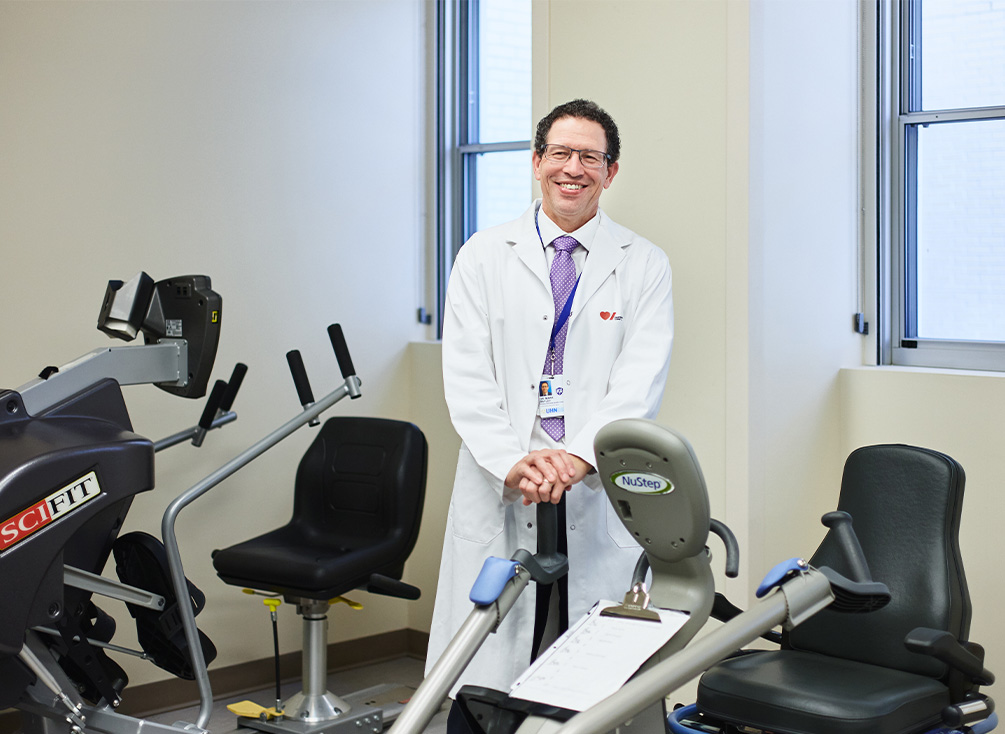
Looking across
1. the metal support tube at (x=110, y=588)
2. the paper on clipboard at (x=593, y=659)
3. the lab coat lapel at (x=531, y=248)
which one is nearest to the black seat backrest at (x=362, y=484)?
the metal support tube at (x=110, y=588)

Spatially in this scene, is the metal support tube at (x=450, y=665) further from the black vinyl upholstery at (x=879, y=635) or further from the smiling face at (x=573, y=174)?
the smiling face at (x=573, y=174)

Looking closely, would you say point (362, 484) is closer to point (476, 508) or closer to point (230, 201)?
point (230, 201)

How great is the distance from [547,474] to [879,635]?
931mm

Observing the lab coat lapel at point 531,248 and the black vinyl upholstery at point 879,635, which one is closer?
the black vinyl upholstery at point 879,635

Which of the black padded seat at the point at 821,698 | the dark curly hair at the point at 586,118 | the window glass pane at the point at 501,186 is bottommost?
the black padded seat at the point at 821,698

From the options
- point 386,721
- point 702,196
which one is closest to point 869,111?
point 702,196

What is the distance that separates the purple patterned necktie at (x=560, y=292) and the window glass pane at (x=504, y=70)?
1.96 meters

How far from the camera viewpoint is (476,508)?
90.5 inches

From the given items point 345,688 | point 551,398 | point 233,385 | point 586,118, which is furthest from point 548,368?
point 345,688

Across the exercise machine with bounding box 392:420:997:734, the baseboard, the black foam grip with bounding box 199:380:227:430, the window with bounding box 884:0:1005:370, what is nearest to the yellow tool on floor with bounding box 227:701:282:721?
the baseboard

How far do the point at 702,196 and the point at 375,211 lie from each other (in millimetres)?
1642

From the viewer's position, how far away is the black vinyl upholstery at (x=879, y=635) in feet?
6.70

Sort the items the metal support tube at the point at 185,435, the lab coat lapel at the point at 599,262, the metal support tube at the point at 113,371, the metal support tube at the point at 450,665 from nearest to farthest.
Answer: the metal support tube at the point at 450,665 < the metal support tube at the point at 113,371 < the lab coat lapel at the point at 599,262 < the metal support tube at the point at 185,435

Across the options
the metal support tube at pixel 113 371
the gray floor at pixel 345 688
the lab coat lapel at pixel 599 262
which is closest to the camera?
the metal support tube at pixel 113 371
